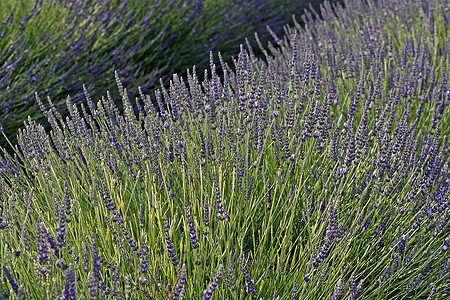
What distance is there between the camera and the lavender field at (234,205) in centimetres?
173

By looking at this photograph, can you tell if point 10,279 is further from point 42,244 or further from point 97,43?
point 97,43

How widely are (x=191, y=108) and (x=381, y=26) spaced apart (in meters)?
2.65

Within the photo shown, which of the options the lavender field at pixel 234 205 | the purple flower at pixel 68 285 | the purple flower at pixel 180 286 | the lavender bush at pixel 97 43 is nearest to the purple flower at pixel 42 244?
the lavender field at pixel 234 205

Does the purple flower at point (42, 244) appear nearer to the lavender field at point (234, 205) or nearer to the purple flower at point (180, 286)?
the lavender field at point (234, 205)

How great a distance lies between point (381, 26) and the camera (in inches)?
177

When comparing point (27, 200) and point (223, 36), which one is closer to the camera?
point (27, 200)

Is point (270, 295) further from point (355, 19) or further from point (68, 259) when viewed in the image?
point (355, 19)

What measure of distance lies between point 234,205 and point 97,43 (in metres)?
2.88

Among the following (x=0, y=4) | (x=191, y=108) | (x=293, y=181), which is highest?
(x=0, y=4)

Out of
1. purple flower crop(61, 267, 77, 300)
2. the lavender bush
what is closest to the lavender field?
purple flower crop(61, 267, 77, 300)

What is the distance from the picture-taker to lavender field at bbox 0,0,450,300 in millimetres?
1732

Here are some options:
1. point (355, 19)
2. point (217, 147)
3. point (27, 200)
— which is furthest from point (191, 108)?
point (355, 19)

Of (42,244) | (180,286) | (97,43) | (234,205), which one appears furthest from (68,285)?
(97,43)

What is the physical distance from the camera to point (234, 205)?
2.14 metres
